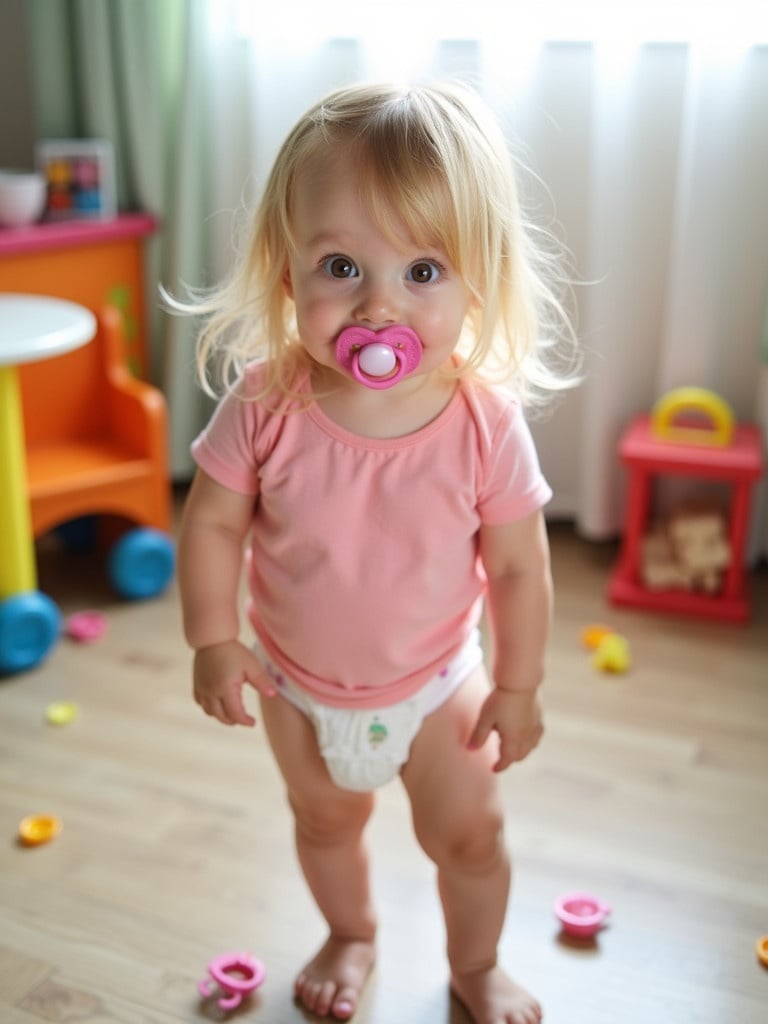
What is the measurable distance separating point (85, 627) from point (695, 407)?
3.36 feet

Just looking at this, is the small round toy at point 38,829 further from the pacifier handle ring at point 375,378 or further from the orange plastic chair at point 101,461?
the pacifier handle ring at point 375,378

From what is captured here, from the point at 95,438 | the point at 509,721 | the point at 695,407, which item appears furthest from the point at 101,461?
the point at 509,721

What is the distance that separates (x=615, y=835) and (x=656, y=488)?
0.86m

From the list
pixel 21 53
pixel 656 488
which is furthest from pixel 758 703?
pixel 21 53

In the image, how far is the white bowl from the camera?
2.06 m

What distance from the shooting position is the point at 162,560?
203cm

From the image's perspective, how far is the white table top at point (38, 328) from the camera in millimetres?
1664

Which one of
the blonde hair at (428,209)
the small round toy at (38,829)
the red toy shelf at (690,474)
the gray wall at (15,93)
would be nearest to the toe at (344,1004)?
the small round toy at (38,829)

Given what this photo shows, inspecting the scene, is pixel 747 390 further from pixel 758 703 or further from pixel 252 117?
pixel 252 117

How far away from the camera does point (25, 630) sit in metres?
1.78

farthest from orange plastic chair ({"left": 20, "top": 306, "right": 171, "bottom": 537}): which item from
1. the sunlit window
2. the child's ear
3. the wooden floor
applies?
the child's ear

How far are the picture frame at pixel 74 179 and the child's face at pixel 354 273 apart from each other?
1353mm

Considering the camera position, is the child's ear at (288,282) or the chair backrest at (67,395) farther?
the chair backrest at (67,395)

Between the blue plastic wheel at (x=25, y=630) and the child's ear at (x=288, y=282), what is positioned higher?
the child's ear at (x=288, y=282)
